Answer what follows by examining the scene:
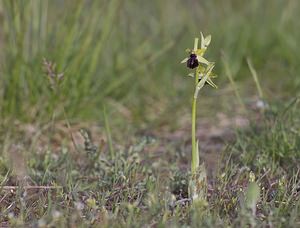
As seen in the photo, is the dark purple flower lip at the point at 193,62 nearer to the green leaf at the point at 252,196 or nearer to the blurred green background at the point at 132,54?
the green leaf at the point at 252,196

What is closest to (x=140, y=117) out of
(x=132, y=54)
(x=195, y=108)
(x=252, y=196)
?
(x=132, y=54)

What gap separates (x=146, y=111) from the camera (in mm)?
3732

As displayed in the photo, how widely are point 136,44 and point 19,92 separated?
1.06m

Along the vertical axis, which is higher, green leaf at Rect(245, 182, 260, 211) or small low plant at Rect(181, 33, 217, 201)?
small low plant at Rect(181, 33, 217, 201)

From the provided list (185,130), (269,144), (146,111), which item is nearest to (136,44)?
(146,111)

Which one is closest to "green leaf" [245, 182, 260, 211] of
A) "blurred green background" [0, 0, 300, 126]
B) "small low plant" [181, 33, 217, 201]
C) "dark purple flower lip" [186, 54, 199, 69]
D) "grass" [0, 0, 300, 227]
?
"grass" [0, 0, 300, 227]

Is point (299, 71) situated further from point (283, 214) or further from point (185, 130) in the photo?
point (283, 214)

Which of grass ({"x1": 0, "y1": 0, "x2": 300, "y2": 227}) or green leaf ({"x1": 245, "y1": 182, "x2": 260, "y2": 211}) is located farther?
grass ({"x1": 0, "y1": 0, "x2": 300, "y2": 227})

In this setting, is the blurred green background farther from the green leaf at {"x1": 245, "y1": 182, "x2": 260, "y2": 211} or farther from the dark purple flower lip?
the green leaf at {"x1": 245, "y1": 182, "x2": 260, "y2": 211}

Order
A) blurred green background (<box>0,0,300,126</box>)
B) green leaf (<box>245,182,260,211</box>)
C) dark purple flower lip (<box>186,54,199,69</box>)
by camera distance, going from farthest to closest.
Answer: blurred green background (<box>0,0,300,126</box>) → dark purple flower lip (<box>186,54,199,69</box>) → green leaf (<box>245,182,260,211</box>)

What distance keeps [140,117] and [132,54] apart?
437mm

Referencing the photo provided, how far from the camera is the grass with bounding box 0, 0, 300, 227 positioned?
221 centimetres

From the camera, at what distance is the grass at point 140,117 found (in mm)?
2209

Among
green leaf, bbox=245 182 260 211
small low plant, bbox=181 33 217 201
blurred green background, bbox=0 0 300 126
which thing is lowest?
green leaf, bbox=245 182 260 211
